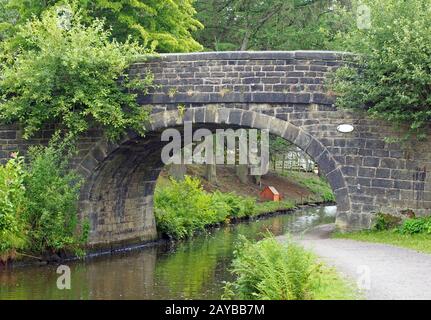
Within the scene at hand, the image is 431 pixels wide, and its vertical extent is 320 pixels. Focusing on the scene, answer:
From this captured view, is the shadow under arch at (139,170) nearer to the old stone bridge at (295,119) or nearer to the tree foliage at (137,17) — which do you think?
the old stone bridge at (295,119)

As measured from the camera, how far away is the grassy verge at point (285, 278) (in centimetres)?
1014

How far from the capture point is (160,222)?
22859 mm

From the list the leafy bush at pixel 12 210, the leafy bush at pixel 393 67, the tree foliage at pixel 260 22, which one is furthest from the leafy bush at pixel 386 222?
the tree foliage at pixel 260 22

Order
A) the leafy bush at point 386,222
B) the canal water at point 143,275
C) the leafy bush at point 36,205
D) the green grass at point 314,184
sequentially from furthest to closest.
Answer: the green grass at point 314,184
the leafy bush at point 36,205
the leafy bush at point 386,222
the canal water at point 143,275

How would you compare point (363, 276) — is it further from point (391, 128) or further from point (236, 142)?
point (236, 142)

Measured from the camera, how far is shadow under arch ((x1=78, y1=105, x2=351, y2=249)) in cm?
1714

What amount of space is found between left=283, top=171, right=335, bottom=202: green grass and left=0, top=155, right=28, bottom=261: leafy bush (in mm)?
22399

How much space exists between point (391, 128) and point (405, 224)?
197 centimetres

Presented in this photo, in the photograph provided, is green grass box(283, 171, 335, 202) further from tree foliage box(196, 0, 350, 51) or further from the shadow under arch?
the shadow under arch

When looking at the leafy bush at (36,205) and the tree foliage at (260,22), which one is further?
the tree foliage at (260,22)

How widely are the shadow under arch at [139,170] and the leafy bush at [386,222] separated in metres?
0.69

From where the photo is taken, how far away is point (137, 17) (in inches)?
921
